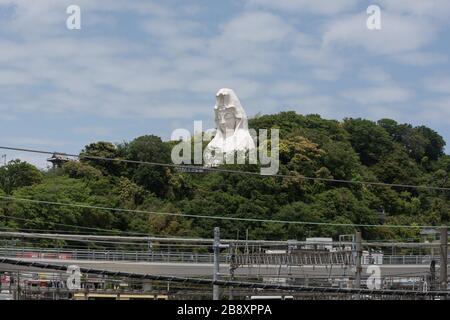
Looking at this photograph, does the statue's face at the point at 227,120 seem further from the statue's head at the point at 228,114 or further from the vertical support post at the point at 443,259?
the vertical support post at the point at 443,259

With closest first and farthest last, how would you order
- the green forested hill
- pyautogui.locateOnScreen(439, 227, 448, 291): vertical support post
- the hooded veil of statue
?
pyautogui.locateOnScreen(439, 227, 448, 291): vertical support post → the green forested hill → the hooded veil of statue

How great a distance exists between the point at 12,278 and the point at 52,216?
18.8 meters

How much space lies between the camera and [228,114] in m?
48.5

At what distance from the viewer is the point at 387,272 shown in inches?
896

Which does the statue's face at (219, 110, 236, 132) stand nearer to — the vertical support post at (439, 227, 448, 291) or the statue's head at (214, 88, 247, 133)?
the statue's head at (214, 88, 247, 133)

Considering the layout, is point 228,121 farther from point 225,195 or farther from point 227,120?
point 225,195

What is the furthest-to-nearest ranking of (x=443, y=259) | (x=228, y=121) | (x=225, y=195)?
(x=228, y=121) → (x=225, y=195) → (x=443, y=259)

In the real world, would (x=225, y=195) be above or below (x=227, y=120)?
below

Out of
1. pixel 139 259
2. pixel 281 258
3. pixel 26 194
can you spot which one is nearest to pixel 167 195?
pixel 26 194

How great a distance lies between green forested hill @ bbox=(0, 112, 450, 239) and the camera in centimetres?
3203

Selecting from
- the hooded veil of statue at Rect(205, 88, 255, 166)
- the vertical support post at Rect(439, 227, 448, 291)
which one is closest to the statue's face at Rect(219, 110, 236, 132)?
the hooded veil of statue at Rect(205, 88, 255, 166)

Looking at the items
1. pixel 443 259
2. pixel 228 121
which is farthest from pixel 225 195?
pixel 443 259

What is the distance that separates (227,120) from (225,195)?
1284 centimetres
